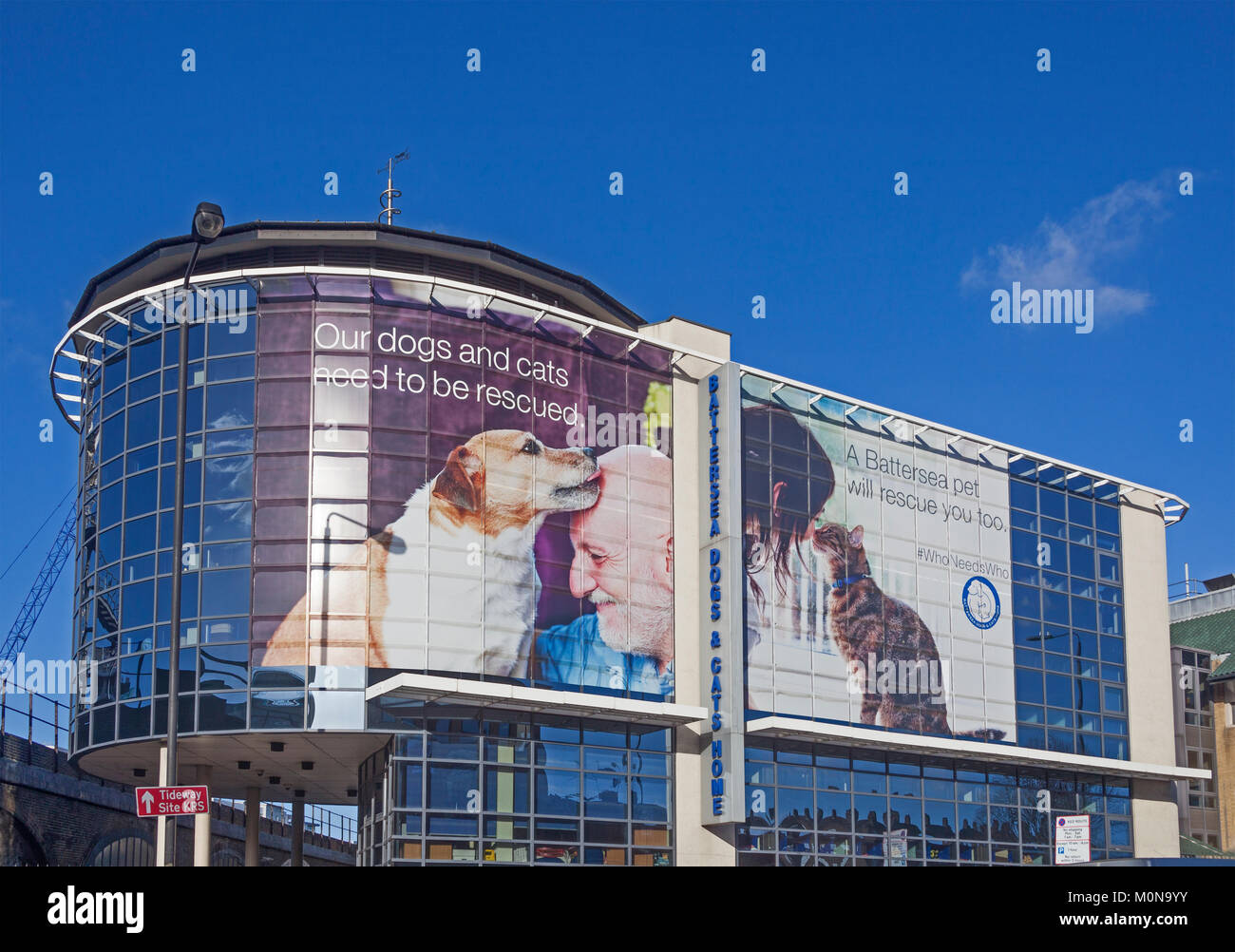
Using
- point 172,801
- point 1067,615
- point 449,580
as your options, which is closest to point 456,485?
point 449,580

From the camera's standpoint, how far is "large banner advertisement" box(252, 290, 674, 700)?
121 ft

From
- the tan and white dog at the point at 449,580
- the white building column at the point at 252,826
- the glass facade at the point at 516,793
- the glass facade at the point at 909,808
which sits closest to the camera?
the glass facade at the point at 516,793

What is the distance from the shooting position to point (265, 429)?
125 feet

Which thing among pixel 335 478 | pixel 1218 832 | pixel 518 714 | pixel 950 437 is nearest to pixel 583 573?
pixel 518 714

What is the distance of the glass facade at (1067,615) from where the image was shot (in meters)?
49.6

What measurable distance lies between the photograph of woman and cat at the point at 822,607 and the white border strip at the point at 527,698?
10.0 ft

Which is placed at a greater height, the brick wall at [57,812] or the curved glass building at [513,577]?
the curved glass building at [513,577]

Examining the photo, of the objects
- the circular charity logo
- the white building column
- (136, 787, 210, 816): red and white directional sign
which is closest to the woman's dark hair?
the circular charity logo

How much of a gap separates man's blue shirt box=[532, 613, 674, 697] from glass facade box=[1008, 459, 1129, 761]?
49.6 ft

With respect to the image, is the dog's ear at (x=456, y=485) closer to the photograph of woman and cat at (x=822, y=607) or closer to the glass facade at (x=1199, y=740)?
the photograph of woman and cat at (x=822, y=607)

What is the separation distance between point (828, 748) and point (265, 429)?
19.2 m

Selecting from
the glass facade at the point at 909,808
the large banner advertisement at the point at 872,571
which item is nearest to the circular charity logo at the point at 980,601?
the large banner advertisement at the point at 872,571

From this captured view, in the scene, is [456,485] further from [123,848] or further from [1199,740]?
[1199,740]
